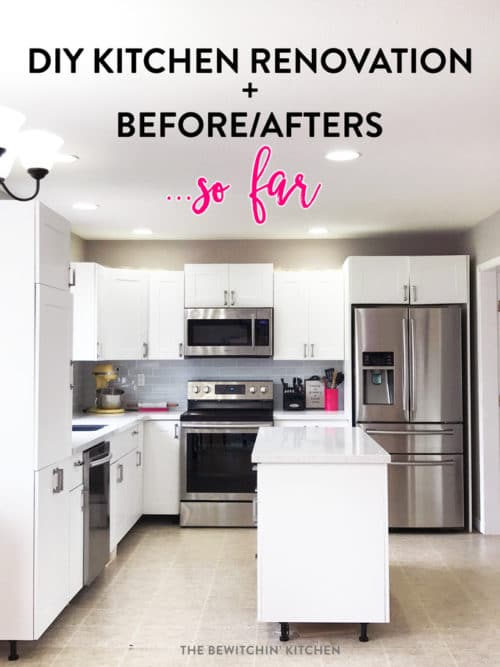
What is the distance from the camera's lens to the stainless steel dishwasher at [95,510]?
3.98m

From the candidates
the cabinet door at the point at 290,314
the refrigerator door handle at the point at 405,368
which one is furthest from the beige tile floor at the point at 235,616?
the cabinet door at the point at 290,314

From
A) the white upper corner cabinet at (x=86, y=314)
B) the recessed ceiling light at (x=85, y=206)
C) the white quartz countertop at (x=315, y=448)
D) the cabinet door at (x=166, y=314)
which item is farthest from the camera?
the cabinet door at (x=166, y=314)

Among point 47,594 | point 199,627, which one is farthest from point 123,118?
point 199,627

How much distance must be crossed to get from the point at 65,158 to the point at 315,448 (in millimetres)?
1938

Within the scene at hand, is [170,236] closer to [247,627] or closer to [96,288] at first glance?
[96,288]

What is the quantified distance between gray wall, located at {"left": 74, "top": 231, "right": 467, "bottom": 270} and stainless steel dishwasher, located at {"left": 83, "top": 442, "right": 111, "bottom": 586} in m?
2.38

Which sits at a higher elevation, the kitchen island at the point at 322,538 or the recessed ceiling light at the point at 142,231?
the recessed ceiling light at the point at 142,231

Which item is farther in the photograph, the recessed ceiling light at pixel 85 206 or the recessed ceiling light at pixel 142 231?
the recessed ceiling light at pixel 142 231

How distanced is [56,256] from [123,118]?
730 mm

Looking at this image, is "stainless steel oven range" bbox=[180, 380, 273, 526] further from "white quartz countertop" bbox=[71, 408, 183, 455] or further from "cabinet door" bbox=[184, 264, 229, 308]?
"cabinet door" bbox=[184, 264, 229, 308]

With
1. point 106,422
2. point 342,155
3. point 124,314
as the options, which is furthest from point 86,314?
point 342,155

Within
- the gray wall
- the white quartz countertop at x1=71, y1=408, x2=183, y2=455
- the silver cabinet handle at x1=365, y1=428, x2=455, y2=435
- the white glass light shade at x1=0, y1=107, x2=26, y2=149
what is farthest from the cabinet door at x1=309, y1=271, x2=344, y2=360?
the white glass light shade at x1=0, y1=107, x2=26, y2=149

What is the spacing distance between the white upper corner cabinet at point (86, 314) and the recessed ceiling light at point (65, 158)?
1.76 meters

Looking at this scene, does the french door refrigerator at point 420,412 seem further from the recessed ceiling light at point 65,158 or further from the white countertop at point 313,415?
the recessed ceiling light at point 65,158
